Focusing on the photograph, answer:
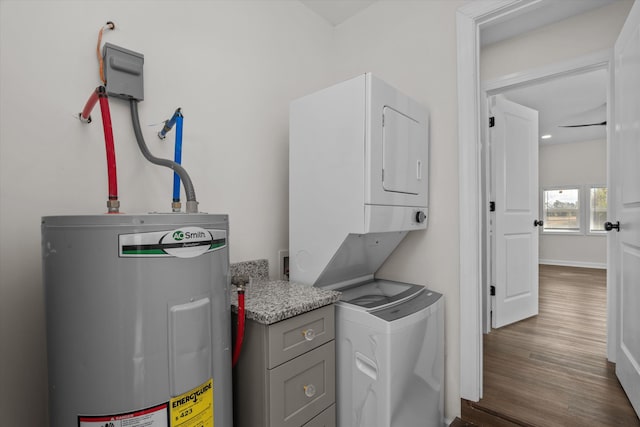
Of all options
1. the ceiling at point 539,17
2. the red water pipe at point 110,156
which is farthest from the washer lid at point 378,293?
the ceiling at point 539,17

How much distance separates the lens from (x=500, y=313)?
3080 millimetres

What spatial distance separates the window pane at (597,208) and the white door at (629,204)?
19.0 feet

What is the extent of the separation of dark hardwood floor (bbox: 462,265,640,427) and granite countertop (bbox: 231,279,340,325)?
45.7 inches

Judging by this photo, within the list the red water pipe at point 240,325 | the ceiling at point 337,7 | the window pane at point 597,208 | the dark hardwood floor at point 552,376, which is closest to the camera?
the red water pipe at point 240,325

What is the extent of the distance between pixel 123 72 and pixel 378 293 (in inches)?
66.9

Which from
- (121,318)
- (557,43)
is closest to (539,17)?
(557,43)

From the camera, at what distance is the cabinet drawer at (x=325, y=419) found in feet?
4.42

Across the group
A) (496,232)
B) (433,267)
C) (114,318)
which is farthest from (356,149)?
(496,232)

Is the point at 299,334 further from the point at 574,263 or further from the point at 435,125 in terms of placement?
the point at 574,263

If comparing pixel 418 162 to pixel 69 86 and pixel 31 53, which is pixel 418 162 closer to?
pixel 69 86

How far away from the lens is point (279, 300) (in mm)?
1355

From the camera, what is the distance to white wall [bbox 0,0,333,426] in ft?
3.65

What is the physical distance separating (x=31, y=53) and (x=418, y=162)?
1745mm

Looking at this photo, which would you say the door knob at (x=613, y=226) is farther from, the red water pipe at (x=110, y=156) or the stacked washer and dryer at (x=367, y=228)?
the red water pipe at (x=110, y=156)
